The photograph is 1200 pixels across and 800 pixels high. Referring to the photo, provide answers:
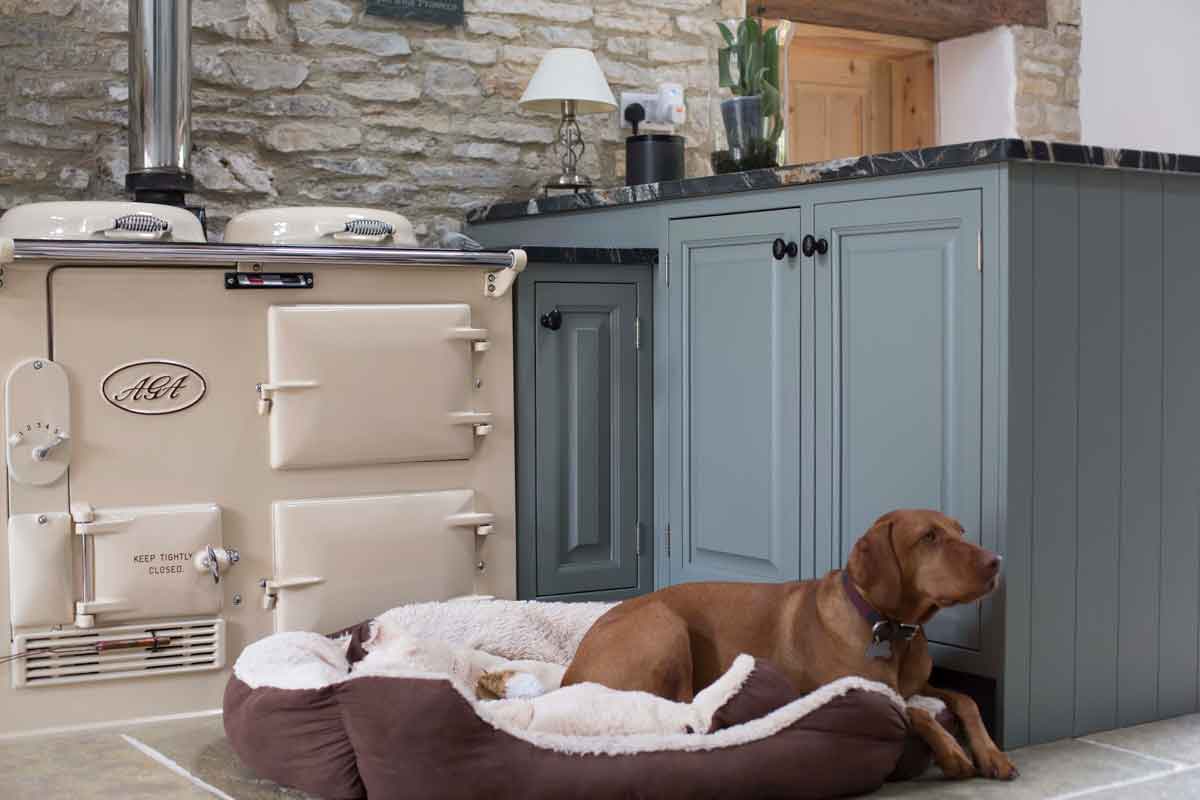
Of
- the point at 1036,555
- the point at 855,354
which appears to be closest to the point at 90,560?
the point at 855,354

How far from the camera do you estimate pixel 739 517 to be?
2.81 metres

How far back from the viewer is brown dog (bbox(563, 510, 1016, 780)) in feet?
6.89

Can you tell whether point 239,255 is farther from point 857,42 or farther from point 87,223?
point 857,42

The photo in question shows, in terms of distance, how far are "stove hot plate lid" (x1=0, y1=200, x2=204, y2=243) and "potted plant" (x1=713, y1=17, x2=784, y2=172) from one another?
1271mm

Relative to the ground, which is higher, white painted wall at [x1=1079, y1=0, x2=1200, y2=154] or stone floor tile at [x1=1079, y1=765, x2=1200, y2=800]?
white painted wall at [x1=1079, y1=0, x2=1200, y2=154]

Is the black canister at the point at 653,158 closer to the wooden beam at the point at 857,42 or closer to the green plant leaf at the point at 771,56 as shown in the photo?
the green plant leaf at the point at 771,56

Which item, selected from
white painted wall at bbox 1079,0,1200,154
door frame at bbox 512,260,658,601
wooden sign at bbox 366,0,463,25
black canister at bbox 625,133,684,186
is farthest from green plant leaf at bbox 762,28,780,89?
white painted wall at bbox 1079,0,1200,154

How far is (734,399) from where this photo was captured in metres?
2.82

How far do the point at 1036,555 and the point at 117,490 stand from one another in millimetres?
1574

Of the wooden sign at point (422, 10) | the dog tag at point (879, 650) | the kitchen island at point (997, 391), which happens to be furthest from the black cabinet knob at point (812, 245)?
the wooden sign at point (422, 10)

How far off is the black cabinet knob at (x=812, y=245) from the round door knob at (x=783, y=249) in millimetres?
19

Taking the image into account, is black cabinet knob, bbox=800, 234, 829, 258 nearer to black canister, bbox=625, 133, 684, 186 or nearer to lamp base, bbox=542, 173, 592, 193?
black canister, bbox=625, 133, 684, 186

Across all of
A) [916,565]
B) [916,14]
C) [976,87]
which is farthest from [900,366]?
[976,87]

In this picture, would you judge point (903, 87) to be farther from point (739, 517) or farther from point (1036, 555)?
point (1036, 555)
